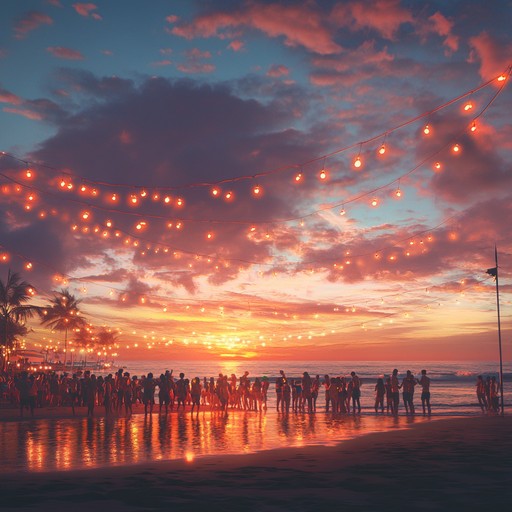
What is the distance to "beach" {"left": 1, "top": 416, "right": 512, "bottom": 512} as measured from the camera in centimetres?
931

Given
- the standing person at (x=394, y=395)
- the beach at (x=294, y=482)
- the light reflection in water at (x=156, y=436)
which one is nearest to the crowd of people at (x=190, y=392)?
the standing person at (x=394, y=395)

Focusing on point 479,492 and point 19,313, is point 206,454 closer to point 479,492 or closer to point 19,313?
point 479,492

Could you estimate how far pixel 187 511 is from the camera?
8820 mm

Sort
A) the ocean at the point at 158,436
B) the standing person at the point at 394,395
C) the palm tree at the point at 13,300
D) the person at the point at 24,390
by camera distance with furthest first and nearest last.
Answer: the palm tree at the point at 13,300, the standing person at the point at 394,395, the person at the point at 24,390, the ocean at the point at 158,436

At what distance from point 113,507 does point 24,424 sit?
1529 centimetres

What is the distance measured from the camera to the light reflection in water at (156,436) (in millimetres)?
14119

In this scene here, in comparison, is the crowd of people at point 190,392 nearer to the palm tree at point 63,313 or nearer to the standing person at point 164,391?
the standing person at point 164,391

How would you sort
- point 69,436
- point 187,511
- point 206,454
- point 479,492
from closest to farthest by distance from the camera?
point 187,511
point 479,492
point 206,454
point 69,436

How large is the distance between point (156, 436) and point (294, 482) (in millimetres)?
8595

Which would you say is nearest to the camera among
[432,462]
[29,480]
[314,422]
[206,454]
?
[29,480]

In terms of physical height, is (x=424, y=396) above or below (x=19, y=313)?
below

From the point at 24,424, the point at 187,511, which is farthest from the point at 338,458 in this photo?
the point at 24,424

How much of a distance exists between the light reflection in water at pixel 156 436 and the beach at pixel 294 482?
48.3 inches

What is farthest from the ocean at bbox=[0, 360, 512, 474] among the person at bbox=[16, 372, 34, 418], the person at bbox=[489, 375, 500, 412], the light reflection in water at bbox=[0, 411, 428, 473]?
the person at bbox=[489, 375, 500, 412]
